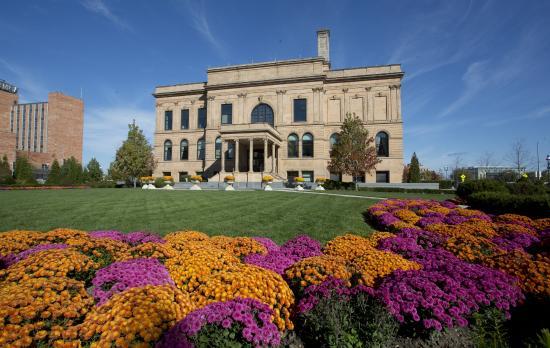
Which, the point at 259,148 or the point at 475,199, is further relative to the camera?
the point at 259,148

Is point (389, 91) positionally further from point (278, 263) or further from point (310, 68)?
point (278, 263)

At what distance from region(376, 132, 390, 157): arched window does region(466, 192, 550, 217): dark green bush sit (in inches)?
1040

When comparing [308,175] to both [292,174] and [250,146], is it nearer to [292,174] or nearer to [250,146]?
[292,174]

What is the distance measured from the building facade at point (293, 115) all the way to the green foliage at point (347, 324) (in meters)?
32.7

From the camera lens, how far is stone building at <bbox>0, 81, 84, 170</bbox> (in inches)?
4336

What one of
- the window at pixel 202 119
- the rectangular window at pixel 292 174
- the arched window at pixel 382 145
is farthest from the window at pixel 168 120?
the arched window at pixel 382 145

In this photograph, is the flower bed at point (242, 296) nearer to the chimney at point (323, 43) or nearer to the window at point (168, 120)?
the chimney at point (323, 43)

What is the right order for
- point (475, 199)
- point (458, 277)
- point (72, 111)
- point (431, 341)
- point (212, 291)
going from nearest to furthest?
point (431, 341), point (212, 291), point (458, 277), point (475, 199), point (72, 111)

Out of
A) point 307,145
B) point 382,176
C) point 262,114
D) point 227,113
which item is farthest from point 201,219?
point 227,113

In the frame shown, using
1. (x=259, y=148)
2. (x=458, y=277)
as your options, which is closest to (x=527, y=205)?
(x=458, y=277)

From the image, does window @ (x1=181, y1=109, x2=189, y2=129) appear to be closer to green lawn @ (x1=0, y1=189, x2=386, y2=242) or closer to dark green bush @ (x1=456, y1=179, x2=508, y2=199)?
green lawn @ (x1=0, y1=189, x2=386, y2=242)

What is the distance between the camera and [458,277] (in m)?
4.08

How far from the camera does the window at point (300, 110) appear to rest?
41.8 m

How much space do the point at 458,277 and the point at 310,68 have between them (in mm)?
41002
